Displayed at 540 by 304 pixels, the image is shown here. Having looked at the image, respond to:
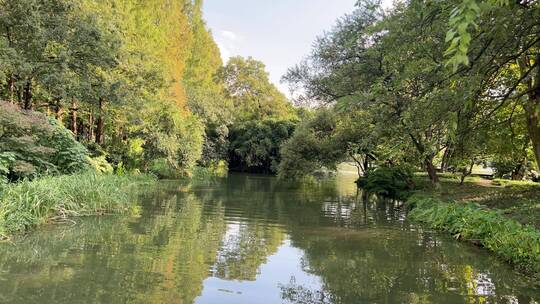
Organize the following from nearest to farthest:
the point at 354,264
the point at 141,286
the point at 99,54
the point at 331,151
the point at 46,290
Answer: the point at 46,290
the point at 141,286
the point at 354,264
the point at 99,54
the point at 331,151

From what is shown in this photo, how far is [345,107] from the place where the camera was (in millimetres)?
7480

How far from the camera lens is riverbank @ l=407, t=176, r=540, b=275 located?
8172 mm

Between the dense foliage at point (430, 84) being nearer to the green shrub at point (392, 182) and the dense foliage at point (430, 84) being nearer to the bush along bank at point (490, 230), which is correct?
the green shrub at point (392, 182)

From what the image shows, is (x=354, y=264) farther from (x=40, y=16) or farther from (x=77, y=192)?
(x=40, y=16)

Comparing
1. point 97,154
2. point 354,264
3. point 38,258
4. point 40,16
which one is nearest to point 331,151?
point 97,154

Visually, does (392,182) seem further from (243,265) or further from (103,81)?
(243,265)

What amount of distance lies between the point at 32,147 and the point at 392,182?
1749 centimetres

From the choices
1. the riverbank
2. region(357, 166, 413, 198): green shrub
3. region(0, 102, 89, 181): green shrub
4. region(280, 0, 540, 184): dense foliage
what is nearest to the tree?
region(280, 0, 540, 184): dense foliage

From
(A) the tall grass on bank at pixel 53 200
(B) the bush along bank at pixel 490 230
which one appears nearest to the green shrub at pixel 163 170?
(A) the tall grass on bank at pixel 53 200

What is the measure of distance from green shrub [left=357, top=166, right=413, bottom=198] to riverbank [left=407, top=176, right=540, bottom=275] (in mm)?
4282

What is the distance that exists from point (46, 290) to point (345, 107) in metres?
5.01

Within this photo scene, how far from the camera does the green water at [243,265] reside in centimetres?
612

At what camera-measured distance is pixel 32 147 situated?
1177cm

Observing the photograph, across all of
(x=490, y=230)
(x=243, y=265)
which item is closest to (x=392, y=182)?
(x=490, y=230)
